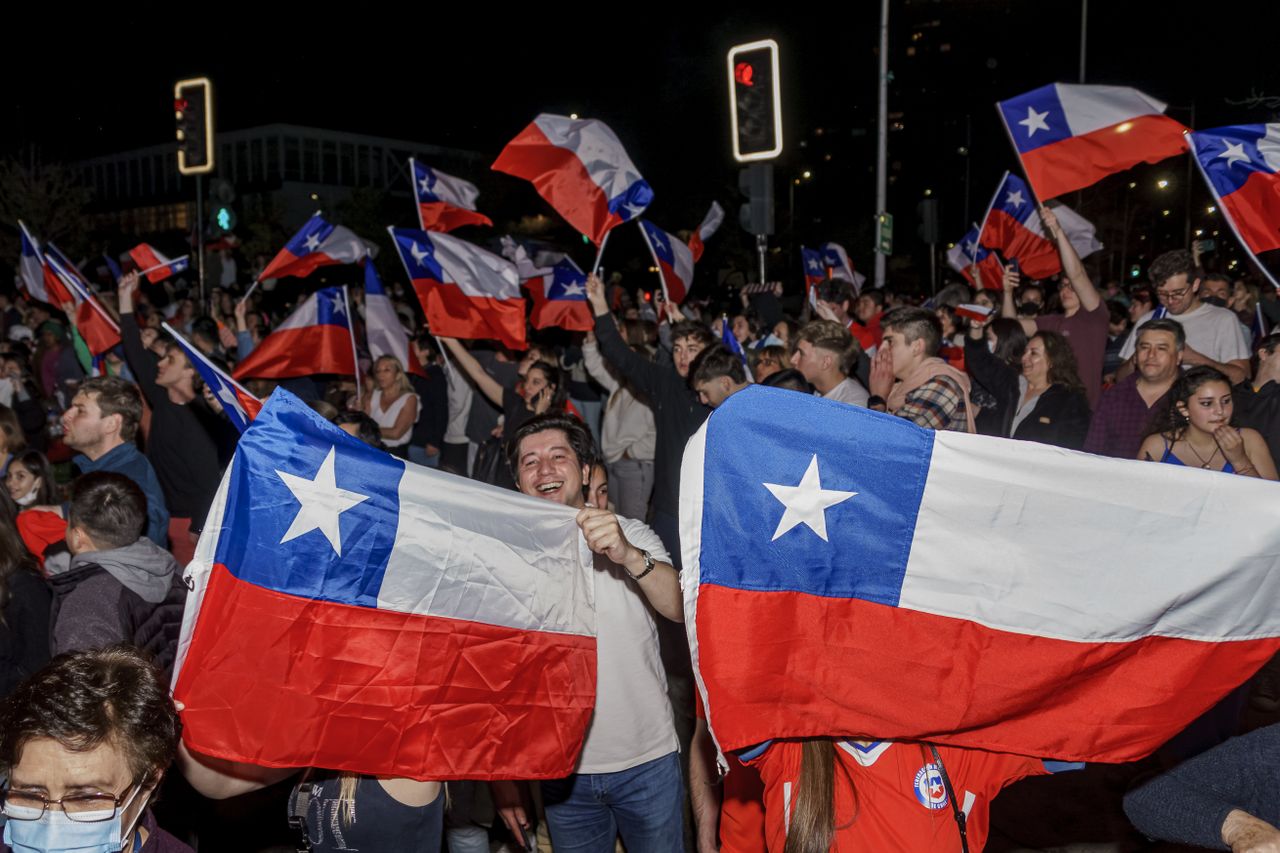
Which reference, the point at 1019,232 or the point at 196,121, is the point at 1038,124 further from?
the point at 196,121

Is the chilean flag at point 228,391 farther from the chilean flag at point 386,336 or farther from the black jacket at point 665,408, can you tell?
the chilean flag at point 386,336

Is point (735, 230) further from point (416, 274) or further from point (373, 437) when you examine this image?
point (373, 437)

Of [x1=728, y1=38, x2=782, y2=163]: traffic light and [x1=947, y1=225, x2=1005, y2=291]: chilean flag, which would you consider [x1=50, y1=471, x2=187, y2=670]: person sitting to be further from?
[x1=947, y1=225, x2=1005, y2=291]: chilean flag

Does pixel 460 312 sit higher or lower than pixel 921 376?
higher

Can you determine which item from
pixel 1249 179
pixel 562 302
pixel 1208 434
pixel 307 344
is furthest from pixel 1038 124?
pixel 562 302

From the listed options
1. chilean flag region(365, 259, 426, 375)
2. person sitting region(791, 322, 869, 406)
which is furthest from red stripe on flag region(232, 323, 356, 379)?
person sitting region(791, 322, 869, 406)

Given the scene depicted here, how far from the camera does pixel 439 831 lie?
3.39 metres

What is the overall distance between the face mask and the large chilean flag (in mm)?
1415

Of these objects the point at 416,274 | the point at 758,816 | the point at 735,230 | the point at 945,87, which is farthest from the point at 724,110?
the point at 945,87

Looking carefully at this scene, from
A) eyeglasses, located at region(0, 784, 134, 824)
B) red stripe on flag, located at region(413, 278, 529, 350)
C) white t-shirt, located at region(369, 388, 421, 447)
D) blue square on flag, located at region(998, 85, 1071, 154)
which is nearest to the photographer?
eyeglasses, located at region(0, 784, 134, 824)

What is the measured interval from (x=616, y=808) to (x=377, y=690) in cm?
101

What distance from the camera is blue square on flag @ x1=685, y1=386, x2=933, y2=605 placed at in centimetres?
290

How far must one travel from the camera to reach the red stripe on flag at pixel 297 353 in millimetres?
9312

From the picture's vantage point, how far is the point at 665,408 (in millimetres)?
6719
